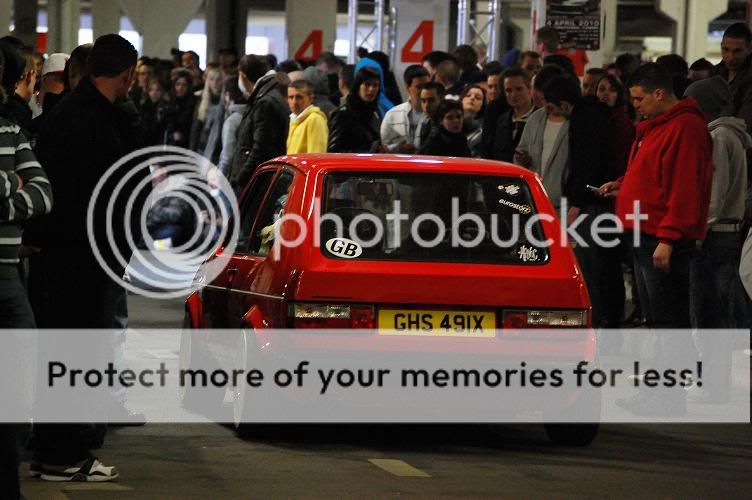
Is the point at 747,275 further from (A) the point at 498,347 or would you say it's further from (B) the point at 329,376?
(B) the point at 329,376

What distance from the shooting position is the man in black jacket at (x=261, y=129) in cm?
1440

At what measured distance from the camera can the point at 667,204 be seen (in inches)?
413

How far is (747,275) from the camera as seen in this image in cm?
874

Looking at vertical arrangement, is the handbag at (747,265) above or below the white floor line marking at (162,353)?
above

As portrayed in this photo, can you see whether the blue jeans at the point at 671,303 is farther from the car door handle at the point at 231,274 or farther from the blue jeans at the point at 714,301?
the car door handle at the point at 231,274

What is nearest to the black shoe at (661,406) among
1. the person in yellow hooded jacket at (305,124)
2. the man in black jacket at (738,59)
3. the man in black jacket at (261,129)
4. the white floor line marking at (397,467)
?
the white floor line marking at (397,467)

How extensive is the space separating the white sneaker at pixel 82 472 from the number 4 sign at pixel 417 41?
17568 millimetres

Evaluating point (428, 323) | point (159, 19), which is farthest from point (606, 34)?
point (428, 323)

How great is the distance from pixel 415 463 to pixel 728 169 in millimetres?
3659

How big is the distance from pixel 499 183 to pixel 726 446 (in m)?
1.93

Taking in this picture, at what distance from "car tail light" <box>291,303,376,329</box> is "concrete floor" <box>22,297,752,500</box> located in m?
0.68

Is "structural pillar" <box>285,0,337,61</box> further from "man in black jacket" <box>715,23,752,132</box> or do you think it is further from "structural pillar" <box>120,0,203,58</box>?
"man in black jacket" <box>715,23,752,132</box>

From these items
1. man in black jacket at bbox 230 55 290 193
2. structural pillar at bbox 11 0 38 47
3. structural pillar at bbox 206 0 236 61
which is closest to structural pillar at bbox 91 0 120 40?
structural pillar at bbox 206 0 236 61

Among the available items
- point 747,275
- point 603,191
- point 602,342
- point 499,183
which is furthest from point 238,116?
point 747,275
